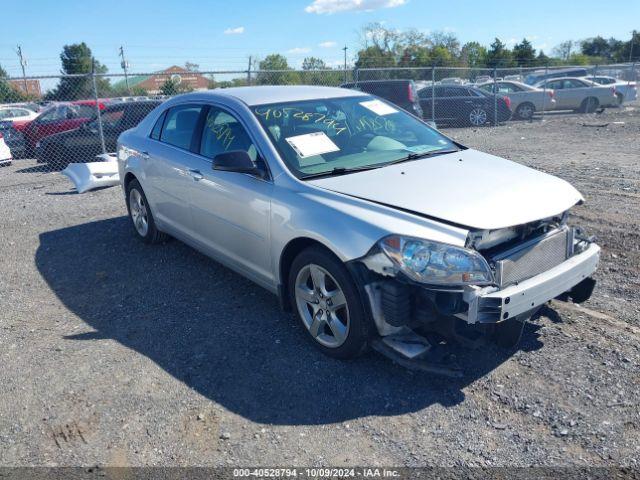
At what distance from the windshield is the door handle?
75 centimetres

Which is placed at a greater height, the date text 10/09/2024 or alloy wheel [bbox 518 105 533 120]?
alloy wheel [bbox 518 105 533 120]

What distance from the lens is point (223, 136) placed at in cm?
468

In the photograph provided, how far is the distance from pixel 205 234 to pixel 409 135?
6.40ft

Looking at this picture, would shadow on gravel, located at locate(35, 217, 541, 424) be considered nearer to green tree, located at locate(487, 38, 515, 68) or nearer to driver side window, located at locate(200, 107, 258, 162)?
driver side window, located at locate(200, 107, 258, 162)

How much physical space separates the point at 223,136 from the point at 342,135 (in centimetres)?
99

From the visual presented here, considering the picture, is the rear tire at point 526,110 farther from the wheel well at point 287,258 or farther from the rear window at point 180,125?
the wheel well at point 287,258

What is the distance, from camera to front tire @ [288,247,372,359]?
11.3 feet

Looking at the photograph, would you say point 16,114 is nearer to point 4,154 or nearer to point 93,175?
point 4,154

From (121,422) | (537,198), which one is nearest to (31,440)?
(121,422)

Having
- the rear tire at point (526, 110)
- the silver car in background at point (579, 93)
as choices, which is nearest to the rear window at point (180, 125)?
the rear tire at point (526, 110)

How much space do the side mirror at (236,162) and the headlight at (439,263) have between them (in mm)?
1358

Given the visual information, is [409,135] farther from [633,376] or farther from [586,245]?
[633,376]

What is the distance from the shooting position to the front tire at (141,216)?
6.13 metres

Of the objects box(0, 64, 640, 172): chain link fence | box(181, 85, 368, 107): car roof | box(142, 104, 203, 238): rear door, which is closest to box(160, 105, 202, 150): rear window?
box(142, 104, 203, 238): rear door
